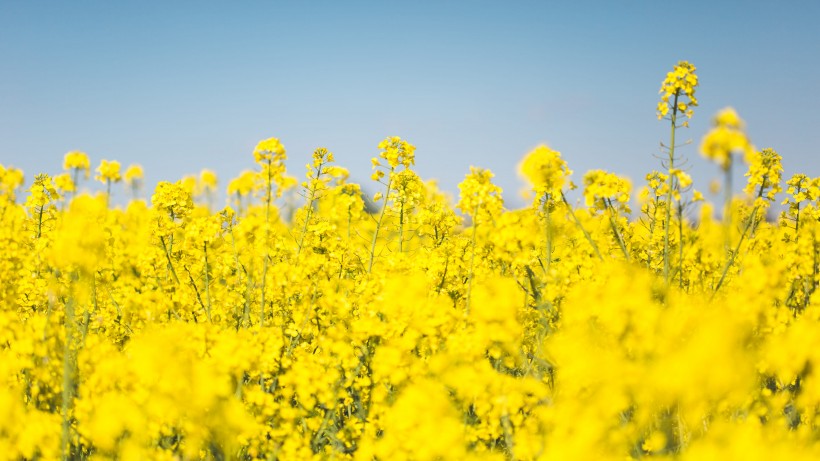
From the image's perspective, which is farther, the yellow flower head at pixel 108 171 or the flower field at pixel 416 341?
the yellow flower head at pixel 108 171

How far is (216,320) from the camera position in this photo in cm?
820

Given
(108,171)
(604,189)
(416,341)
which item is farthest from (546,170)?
(108,171)

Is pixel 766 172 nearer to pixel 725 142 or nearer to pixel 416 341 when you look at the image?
pixel 725 142

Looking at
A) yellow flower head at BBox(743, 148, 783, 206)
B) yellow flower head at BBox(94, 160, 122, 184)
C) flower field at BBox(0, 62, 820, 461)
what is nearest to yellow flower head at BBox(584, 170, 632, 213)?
flower field at BBox(0, 62, 820, 461)

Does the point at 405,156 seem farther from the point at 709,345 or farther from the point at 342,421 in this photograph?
the point at 709,345

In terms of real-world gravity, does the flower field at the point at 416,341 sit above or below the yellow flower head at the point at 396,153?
below

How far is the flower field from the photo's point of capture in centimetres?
387

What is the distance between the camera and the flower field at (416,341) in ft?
12.7

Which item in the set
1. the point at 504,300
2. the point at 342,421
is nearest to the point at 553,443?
the point at 504,300

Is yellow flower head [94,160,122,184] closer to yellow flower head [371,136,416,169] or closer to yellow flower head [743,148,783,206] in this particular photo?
yellow flower head [371,136,416,169]

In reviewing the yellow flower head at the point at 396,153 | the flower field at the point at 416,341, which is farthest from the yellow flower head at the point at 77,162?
the yellow flower head at the point at 396,153

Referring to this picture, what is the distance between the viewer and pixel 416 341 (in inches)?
218

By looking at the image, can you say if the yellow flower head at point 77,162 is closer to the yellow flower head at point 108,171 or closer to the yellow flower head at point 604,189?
the yellow flower head at point 108,171

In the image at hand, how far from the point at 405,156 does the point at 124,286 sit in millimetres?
4732
